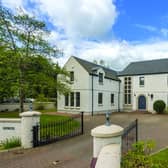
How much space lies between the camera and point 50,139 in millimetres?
11133

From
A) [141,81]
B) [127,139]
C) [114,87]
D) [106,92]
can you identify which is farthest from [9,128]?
[141,81]

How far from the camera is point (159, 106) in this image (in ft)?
98.6

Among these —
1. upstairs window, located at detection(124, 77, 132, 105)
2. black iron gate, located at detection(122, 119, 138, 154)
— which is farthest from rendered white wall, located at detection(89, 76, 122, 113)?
black iron gate, located at detection(122, 119, 138, 154)

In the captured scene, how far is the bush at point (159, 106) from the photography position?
30.0m

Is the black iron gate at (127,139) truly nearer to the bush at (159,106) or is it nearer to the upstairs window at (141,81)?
the bush at (159,106)

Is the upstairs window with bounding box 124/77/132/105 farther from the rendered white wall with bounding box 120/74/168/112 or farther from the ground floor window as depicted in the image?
the ground floor window

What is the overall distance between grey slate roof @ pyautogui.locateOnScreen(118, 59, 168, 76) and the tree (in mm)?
20288

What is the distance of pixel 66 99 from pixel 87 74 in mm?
4432

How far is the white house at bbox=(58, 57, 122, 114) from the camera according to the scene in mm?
27625

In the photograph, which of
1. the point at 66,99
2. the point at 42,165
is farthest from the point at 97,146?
the point at 66,99

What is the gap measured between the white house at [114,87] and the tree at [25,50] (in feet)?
37.1

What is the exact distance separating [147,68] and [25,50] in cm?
2300

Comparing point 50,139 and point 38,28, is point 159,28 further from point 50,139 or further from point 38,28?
point 50,139

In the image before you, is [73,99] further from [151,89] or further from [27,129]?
[27,129]
